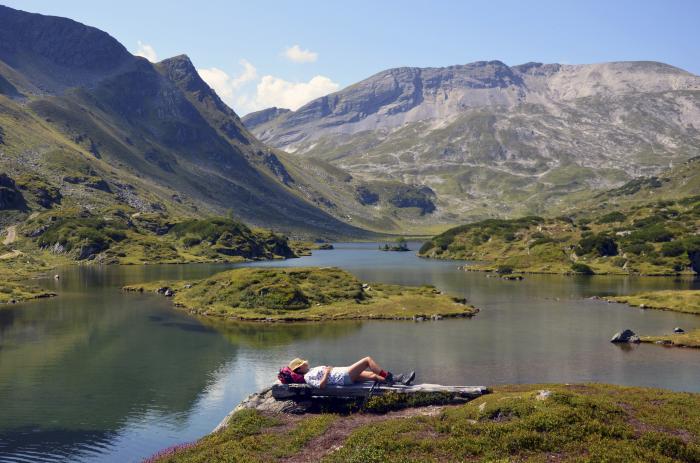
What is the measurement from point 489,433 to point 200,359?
61.7 meters

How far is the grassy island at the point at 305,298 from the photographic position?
12612cm

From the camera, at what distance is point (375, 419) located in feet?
127

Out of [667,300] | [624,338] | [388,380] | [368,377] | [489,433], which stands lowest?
[624,338]

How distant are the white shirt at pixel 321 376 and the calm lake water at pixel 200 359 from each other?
1684cm

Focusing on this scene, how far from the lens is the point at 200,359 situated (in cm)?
8706

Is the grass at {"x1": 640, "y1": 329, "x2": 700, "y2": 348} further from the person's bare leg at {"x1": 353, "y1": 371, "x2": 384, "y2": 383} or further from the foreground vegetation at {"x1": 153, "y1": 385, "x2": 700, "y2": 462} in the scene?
the person's bare leg at {"x1": 353, "y1": 371, "x2": 384, "y2": 383}

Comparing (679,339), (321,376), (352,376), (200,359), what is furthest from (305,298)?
(352,376)

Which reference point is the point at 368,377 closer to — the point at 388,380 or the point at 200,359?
the point at 388,380

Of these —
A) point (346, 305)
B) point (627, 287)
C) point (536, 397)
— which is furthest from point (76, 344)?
point (627, 287)

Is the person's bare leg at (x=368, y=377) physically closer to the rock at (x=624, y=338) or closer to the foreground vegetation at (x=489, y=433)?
the foreground vegetation at (x=489, y=433)

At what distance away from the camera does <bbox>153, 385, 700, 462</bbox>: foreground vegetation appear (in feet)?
102

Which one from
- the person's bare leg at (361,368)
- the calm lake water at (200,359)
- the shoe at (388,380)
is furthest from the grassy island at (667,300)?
the person's bare leg at (361,368)

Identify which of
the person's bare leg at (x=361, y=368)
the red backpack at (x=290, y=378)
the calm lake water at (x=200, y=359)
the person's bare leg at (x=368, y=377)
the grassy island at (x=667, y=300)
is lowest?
the calm lake water at (x=200, y=359)

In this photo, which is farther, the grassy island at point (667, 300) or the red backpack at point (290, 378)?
the grassy island at point (667, 300)
